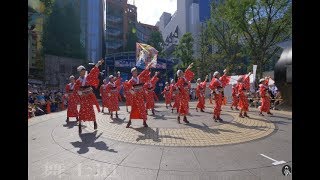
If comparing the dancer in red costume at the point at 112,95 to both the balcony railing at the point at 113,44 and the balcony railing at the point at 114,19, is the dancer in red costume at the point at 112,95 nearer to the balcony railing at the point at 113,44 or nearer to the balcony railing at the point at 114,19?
the balcony railing at the point at 113,44

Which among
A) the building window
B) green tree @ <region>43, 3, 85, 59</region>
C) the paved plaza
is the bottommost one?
the paved plaza

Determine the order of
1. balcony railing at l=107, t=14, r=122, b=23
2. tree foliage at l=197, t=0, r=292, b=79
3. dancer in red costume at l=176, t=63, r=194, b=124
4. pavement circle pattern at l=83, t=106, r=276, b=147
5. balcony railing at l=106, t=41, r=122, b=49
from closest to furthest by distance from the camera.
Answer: pavement circle pattern at l=83, t=106, r=276, b=147, dancer in red costume at l=176, t=63, r=194, b=124, tree foliage at l=197, t=0, r=292, b=79, balcony railing at l=106, t=41, r=122, b=49, balcony railing at l=107, t=14, r=122, b=23

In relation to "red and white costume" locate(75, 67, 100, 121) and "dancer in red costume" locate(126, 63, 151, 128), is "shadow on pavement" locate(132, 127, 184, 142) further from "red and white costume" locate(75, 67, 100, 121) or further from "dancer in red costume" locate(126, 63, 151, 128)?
"red and white costume" locate(75, 67, 100, 121)

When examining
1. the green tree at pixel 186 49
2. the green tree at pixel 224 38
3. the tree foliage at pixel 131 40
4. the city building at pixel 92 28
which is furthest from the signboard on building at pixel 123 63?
the city building at pixel 92 28

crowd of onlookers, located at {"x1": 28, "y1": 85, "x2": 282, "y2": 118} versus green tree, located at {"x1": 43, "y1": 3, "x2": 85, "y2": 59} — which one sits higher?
green tree, located at {"x1": 43, "y1": 3, "x2": 85, "y2": 59}

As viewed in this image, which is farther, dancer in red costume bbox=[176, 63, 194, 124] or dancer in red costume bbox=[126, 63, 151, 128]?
dancer in red costume bbox=[176, 63, 194, 124]

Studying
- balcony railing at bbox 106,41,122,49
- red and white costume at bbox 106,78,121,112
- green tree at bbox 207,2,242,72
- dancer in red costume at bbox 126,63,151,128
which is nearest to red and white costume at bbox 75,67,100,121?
dancer in red costume at bbox 126,63,151,128

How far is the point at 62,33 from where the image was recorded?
42719mm

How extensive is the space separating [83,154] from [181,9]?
51.9 metres

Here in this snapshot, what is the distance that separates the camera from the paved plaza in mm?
4129

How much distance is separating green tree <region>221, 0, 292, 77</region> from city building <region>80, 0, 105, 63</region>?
33912 mm

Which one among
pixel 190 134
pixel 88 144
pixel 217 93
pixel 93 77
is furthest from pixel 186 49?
pixel 88 144

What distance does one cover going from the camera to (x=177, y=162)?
463 cm

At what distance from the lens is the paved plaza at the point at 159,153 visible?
413 cm
